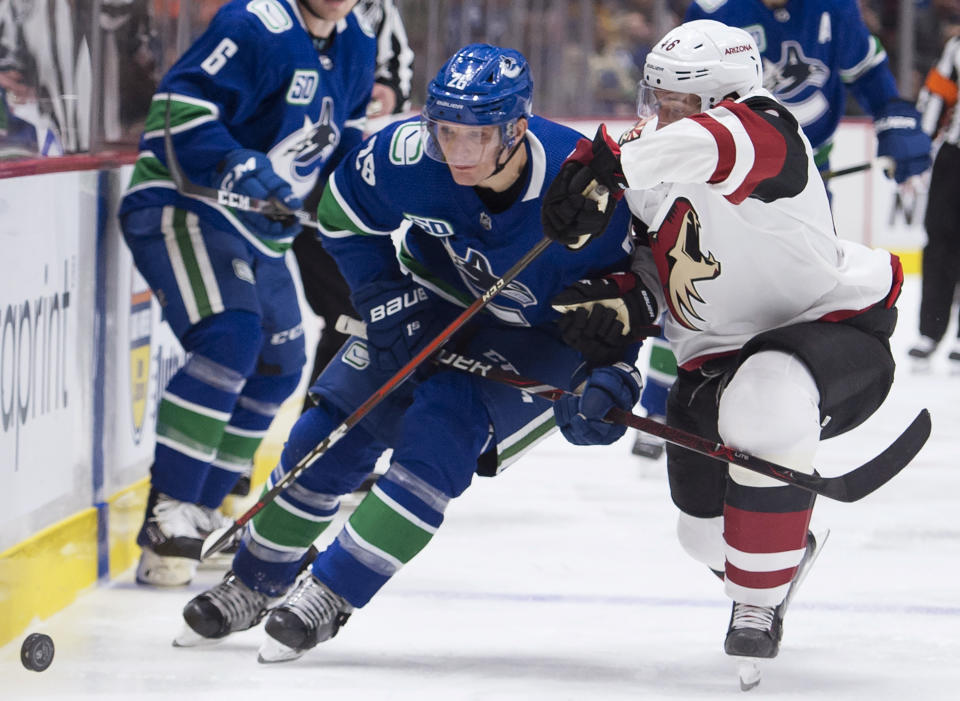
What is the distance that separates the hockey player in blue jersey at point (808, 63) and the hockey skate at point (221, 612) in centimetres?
162

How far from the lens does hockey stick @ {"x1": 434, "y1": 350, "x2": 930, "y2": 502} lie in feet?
7.09

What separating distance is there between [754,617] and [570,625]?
1.62 ft

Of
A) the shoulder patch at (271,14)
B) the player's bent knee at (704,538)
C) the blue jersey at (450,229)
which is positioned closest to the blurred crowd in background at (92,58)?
the shoulder patch at (271,14)

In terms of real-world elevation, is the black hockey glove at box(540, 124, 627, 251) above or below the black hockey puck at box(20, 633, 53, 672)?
above

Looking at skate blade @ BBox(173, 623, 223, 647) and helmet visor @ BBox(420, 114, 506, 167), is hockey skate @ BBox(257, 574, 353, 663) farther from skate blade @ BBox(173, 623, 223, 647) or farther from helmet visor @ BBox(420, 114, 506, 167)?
helmet visor @ BBox(420, 114, 506, 167)

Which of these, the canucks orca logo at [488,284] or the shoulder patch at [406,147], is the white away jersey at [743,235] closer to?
the canucks orca logo at [488,284]

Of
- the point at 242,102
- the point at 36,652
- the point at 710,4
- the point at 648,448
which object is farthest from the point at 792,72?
the point at 36,652

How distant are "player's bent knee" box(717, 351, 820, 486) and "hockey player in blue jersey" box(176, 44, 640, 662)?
0.17m

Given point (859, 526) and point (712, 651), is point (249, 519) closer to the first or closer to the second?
point (712, 651)

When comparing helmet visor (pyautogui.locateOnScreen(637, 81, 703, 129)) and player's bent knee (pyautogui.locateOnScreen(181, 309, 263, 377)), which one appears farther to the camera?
player's bent knee (pyautogui.locateOnScreen(181, 309, 263, 377))

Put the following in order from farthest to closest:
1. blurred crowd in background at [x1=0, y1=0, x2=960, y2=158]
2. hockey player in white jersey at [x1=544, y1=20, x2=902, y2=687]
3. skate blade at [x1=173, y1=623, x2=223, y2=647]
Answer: blurred crowd in background at [x1=0, y1=0, x2=960, y2=158], skate blade at [x1=173, y1=623, x2=223, y2=647], hockey player in white jersey at [x1=544, y1=20, x2=902, y2=687]

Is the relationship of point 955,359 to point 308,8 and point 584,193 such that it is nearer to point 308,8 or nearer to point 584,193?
point 308,8

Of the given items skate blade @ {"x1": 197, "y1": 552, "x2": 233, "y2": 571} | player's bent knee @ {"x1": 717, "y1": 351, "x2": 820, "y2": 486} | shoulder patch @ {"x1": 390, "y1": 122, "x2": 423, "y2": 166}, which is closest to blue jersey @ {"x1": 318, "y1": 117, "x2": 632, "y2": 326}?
shoulder patch @ {"x1": 390, "y1": 122, "x2": 423, "y2": 166}

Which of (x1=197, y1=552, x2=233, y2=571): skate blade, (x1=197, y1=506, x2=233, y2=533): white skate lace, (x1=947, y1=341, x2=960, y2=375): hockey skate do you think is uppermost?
(x1=197, y1=506, x2=233, y2=533): white skate lace
